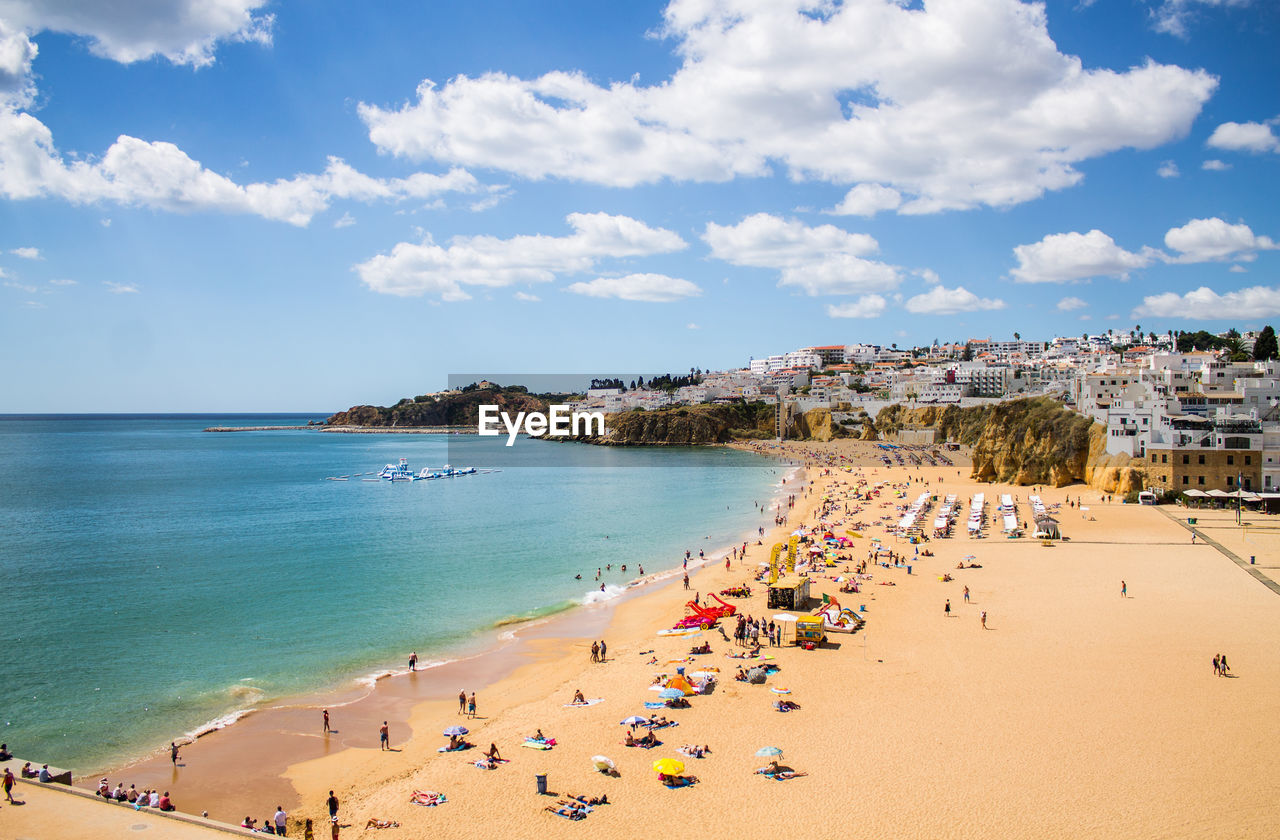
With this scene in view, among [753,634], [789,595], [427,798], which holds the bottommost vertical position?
[427,798]

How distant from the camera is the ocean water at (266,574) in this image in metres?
18.8

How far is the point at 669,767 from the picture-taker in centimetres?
1297

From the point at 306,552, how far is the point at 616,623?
19688mm

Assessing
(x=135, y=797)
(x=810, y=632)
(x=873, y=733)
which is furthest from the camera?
(x=810, y=632)

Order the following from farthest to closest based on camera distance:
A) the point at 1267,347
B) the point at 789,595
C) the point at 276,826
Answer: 1. the point at 1267,347
2. the point at 789,595
3. the point at 276,826

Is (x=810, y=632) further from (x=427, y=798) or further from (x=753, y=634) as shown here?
(x=427, y=798)

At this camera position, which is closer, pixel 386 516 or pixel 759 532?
pixel 759 532

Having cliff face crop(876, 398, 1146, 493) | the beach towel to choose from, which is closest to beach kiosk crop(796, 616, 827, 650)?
the beach towel

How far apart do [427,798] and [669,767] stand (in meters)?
4.33

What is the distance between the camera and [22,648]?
21.8 meters

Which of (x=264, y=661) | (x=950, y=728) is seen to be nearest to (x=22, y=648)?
(x=264, y=661)

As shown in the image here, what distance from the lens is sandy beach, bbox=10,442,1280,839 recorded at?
12.0m

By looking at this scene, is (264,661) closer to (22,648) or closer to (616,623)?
(22,648)

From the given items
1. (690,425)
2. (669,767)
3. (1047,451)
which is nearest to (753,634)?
(669,767)
